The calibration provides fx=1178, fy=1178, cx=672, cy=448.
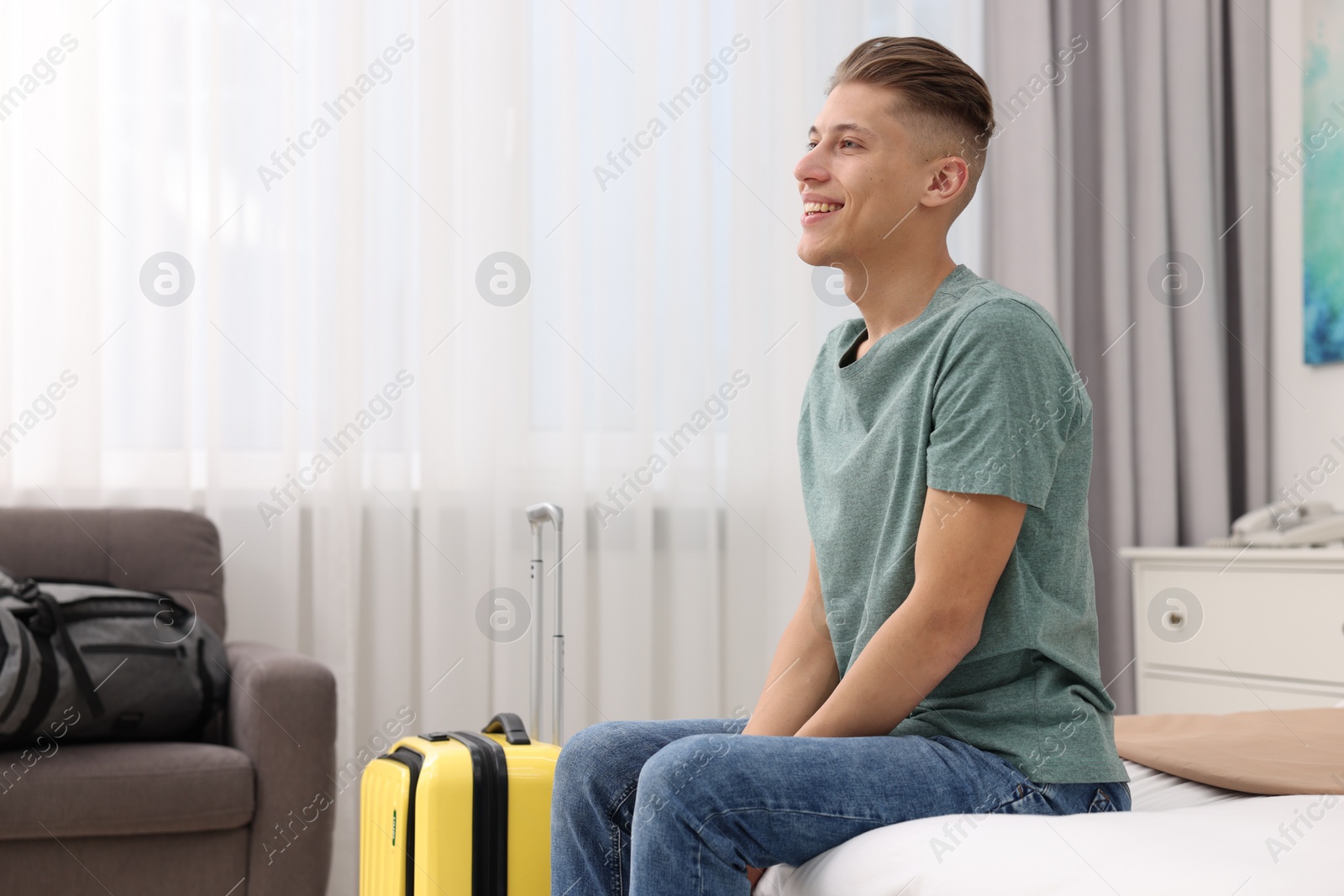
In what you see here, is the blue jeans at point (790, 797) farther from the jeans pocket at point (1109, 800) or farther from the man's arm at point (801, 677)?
the man's arm at point (801, 677)

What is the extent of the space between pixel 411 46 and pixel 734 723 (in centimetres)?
198

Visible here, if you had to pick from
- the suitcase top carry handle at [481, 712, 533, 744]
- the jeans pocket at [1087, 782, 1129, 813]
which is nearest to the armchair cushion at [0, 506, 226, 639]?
the suitcase top carry handle at [481, 712, 533, 744]

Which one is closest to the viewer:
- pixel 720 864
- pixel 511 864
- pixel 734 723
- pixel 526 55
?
pixel 720 864

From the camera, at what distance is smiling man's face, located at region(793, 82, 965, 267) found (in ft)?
3.96

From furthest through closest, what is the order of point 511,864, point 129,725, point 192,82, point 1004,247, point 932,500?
point 1004,247, point 192,82, point 129,725, point 511,864, point 932,500

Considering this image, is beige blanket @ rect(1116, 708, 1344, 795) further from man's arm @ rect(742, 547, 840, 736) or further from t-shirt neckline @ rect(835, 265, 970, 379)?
t-shirt neckline @ rect(835, 265, 970, 379)


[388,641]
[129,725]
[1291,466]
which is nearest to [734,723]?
[129,725]

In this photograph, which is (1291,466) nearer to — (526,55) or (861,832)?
(526,55)

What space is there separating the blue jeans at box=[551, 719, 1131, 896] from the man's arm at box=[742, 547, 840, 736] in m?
0.22

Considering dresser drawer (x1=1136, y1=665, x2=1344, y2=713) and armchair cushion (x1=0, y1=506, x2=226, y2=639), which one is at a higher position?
armchair cushion (x1=0, y1=506, x2=226, y2=639)

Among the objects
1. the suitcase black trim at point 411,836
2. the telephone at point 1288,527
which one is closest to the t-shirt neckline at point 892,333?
the suitcase black trim at point 411,836

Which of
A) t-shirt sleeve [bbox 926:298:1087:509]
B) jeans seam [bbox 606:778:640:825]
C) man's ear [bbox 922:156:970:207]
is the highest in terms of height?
man's ear [bbox 922:156:970:207]

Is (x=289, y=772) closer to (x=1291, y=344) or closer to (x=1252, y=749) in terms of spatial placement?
(x=1252, y=749)

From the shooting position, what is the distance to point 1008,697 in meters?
1.06
